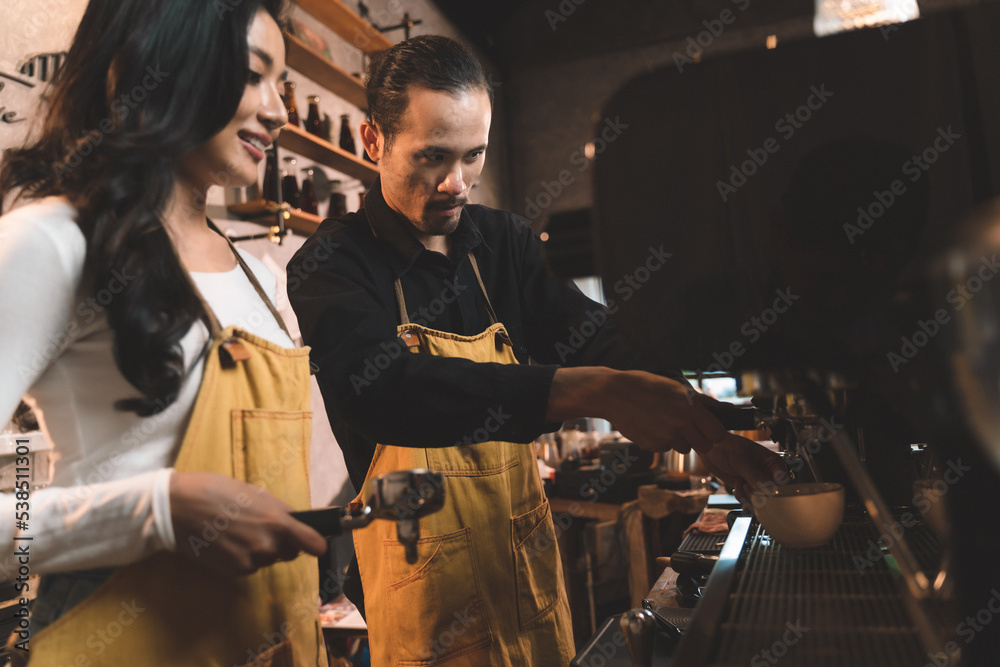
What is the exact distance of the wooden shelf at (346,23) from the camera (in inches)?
123

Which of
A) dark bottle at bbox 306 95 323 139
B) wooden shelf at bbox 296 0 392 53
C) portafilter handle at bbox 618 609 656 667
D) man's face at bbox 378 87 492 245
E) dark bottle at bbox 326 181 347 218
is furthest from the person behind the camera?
dark bottle at bbox 326 181 347 218

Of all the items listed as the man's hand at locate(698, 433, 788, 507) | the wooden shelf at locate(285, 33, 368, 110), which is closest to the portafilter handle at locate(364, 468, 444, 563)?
the man's hand at locate(698, 433, 788, 507)

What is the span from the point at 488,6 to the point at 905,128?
5680 millimetres

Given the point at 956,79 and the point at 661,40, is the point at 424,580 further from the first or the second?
the point at 661,40

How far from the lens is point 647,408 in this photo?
906 millimetres

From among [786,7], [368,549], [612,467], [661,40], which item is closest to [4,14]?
[368,549]

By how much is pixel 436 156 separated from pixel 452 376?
1.72 ft

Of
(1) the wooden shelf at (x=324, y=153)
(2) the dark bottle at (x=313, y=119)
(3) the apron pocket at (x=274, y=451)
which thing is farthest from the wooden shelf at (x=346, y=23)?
(3) the apron pocket at (x=274, y=451)

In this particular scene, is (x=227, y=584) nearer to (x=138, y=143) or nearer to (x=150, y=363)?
(x=150, y=363)

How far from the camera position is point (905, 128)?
64 centimetres

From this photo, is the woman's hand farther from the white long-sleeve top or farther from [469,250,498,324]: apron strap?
[469,250,498,324]: apron strap

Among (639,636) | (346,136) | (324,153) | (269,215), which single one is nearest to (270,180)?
(269,215)

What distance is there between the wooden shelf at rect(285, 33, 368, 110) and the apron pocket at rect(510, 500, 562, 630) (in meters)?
2.04

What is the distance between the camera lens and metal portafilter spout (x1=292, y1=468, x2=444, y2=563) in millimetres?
720
